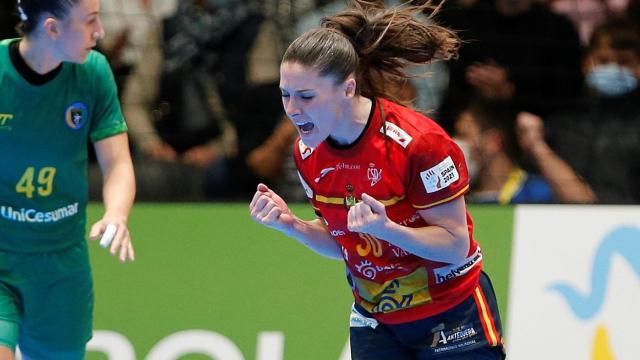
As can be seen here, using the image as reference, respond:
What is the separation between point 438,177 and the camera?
329 cm

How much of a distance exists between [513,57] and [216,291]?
2060 mm

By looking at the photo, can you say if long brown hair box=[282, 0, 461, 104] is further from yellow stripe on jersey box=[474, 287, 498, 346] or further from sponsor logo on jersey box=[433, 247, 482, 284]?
yellow stripe on jersey box=[474, 287, 498, 346]

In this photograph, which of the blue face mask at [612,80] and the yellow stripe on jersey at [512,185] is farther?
the blue face mask at [612,80]

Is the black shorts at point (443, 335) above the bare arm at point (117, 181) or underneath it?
underneath

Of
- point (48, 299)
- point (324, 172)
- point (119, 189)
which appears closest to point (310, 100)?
point (324, 172)

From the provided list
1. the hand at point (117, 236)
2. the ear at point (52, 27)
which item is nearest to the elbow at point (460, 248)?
the hand at point (117, 236)

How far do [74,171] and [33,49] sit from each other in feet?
1.48

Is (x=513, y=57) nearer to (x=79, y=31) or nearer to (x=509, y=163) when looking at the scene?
(x=509, y=163)

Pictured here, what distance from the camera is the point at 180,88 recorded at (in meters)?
5.40

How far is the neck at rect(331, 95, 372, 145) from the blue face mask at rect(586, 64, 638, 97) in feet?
9.30

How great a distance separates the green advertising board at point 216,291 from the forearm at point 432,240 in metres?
1.73

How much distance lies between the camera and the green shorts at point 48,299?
3857mm

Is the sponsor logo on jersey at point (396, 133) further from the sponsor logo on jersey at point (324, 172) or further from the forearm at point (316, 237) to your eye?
the forearm at point (316, 237)

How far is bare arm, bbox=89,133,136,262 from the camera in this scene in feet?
12.1
